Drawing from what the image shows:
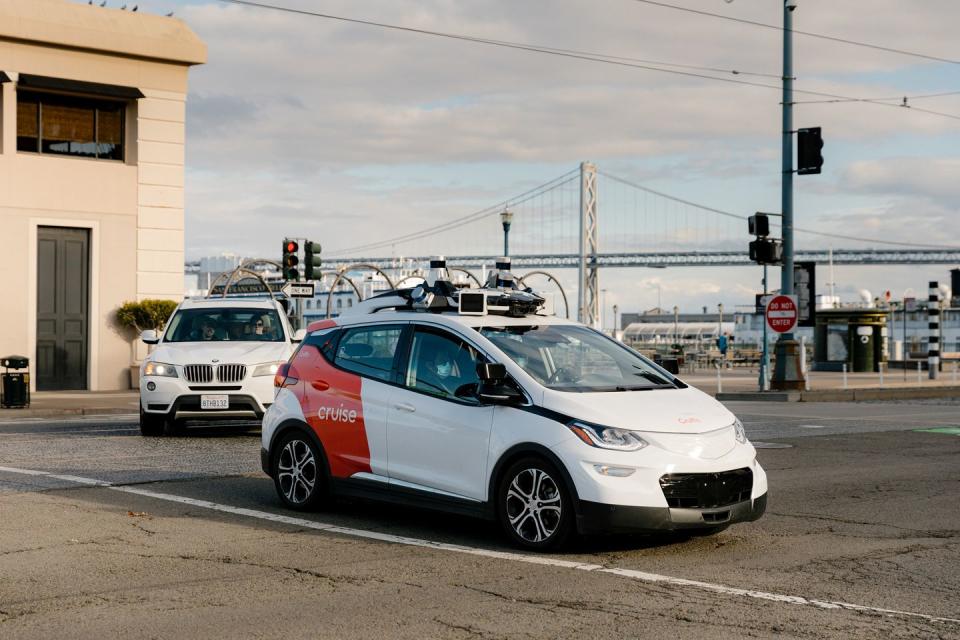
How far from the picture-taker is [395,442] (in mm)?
8805

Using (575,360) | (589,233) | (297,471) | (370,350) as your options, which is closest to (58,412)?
(297,471)

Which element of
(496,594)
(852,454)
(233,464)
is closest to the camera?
(496,594)

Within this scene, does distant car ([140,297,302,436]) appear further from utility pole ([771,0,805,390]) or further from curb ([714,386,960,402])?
utility pole ([771,0,805,390])

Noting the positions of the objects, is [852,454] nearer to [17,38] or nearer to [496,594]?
[496,594]

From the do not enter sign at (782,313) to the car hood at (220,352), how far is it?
14262mm

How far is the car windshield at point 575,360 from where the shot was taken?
8289mm

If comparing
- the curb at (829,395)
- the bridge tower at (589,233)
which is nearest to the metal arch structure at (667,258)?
the bridge tower at (589,233)

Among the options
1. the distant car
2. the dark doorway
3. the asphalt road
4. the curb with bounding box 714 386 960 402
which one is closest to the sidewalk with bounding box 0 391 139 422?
the dark doorway

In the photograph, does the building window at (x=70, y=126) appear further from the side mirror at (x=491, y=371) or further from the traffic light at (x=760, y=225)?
the side mirror at (x=491, y=371)

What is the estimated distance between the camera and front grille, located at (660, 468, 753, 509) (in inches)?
297

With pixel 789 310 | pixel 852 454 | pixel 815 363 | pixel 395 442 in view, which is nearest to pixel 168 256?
pixel 789 310

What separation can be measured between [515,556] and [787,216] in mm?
22437

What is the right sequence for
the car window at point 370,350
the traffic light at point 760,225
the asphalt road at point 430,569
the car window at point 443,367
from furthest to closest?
the traffic light at point 760,225 → the car window at point 370,350 → the car window at point 443,367 → the asphalt road at point 430,569

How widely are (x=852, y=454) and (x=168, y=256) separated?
19331mm
